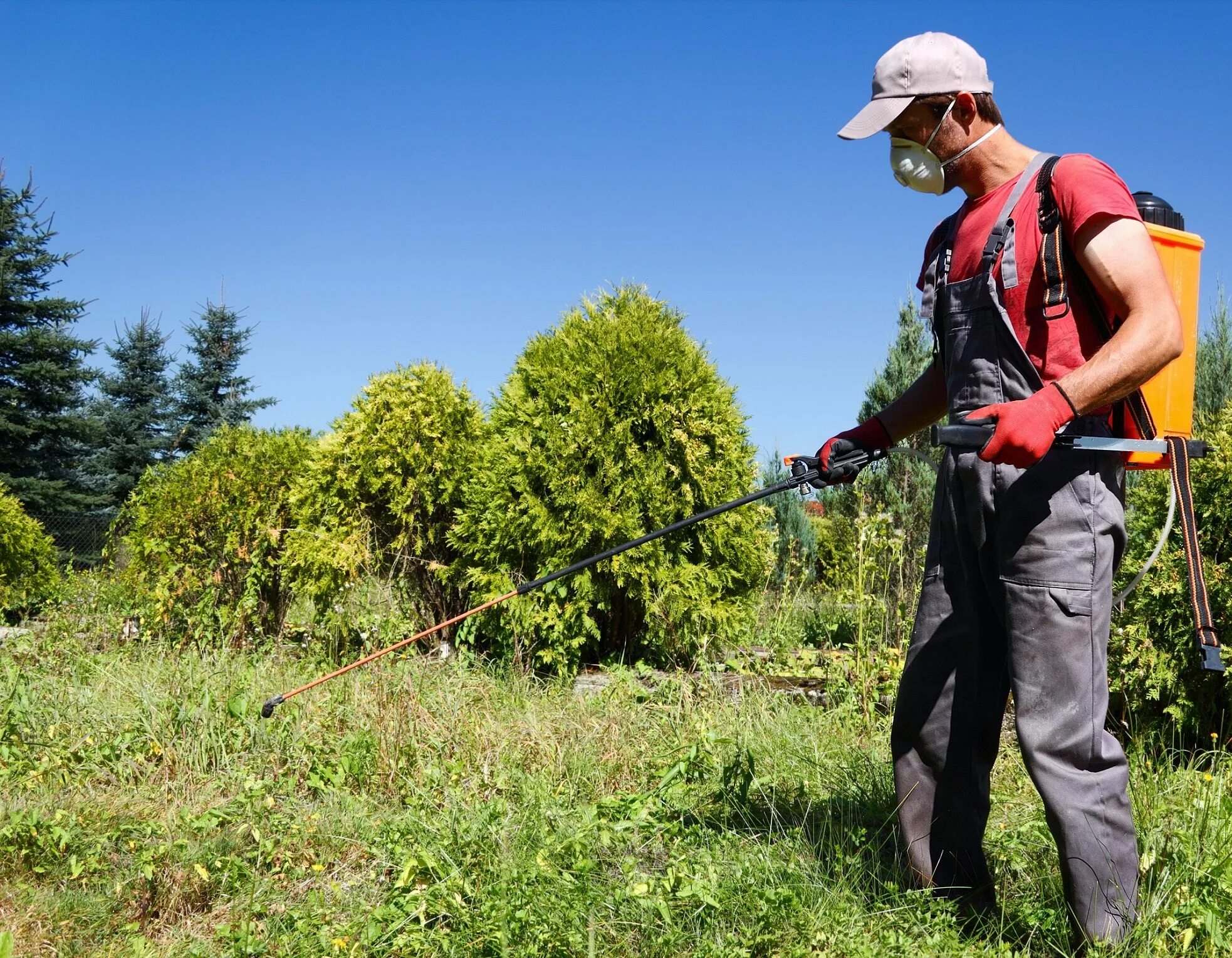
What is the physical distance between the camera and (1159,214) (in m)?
2.52

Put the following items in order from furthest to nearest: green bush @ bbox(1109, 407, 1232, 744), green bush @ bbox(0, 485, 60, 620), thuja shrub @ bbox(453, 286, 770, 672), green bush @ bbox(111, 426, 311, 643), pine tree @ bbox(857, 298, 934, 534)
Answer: green bush @ bbox(0, 485, 60, 620) < pine tree @ bbox(857, 298, 934, 534) < green bush @ bbox(111, 426, 311, 643) < thuja shrub @ bbox(453, 286, 770, 672) < green bush @ bbox(1109, 407, 1232, 744)

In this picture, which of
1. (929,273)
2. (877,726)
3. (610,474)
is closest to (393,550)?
(610,474)

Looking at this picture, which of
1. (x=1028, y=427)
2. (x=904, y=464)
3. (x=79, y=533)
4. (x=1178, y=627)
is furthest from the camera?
(x=79, y=533)

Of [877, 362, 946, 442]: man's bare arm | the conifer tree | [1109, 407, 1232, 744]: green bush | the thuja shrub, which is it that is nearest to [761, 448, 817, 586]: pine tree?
→ the conifer tree

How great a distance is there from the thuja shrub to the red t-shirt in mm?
2903

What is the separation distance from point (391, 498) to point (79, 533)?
1350 cm

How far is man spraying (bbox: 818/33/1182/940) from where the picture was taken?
2.06m

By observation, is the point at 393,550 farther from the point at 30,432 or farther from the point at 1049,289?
the point at 30,432

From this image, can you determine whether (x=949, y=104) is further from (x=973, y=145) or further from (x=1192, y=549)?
(x=1192, y=549)

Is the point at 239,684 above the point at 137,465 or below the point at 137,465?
below

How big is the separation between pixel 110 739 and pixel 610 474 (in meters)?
2.54

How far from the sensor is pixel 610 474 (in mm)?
5012

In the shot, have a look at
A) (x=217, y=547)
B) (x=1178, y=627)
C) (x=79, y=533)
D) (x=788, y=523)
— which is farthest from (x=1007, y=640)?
(x=79, y=533)

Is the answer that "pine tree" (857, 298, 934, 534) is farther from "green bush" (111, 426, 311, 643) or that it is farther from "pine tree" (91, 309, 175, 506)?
"pine tree" (91, 309, 175, 506)
